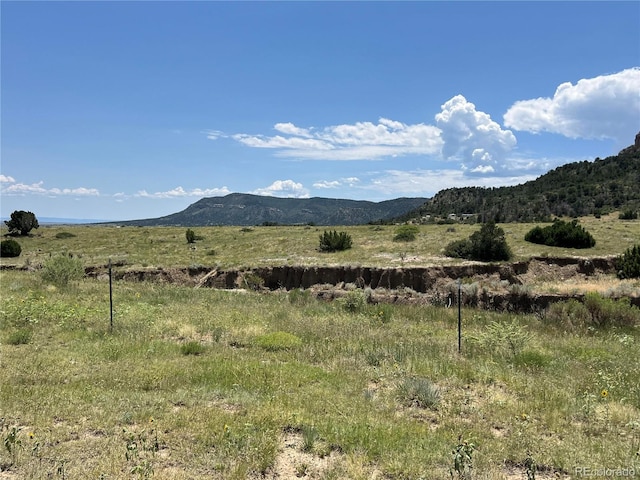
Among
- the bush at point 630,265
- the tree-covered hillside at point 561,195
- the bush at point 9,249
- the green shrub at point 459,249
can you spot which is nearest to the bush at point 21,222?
the bush at point 9,249

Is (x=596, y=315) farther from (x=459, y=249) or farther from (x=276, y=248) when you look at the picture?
(x=276, y=248)

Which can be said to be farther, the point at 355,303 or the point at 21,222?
the point at 21,222

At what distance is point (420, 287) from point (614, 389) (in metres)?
14.9

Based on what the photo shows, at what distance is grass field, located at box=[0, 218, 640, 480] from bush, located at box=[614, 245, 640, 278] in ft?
26.8

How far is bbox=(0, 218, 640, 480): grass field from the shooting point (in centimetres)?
479

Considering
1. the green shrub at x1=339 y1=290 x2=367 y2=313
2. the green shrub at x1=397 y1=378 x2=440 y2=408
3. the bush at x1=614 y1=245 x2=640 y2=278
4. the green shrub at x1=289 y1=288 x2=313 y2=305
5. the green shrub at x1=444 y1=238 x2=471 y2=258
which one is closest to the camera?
the green shrub at x1=397 y1=378 x2=440 y2=408

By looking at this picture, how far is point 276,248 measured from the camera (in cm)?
3222

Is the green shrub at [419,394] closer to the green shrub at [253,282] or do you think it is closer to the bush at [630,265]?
the green shrub at [253,282]

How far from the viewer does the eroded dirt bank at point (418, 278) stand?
18812mm

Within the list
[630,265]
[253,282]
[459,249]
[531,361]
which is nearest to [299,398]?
[531,361]

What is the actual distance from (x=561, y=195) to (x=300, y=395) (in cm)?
7229

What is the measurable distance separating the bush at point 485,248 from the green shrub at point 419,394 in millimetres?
18806

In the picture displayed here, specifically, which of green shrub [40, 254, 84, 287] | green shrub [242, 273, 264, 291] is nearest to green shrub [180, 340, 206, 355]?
green shrub [40, 254, 84, 287]

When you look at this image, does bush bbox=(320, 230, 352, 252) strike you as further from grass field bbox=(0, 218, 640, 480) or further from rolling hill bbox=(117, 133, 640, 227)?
rolling hill bbox=(117, 133, 640, 227)
